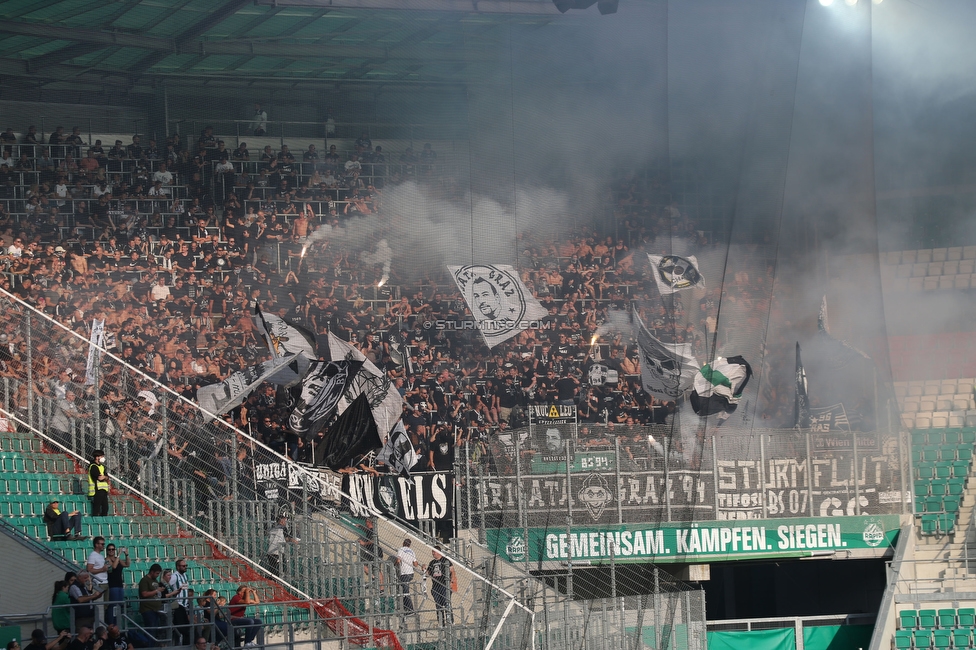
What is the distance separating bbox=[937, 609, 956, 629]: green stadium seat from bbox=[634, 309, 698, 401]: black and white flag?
3.33m

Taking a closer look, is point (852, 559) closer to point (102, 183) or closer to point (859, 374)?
point (859, 374)

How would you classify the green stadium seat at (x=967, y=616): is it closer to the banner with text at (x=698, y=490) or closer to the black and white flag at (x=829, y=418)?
the banner with text at (x=698, y=490)

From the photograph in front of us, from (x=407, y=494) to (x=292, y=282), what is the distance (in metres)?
3.48

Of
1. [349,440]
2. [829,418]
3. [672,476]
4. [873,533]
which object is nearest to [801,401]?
[829,418]

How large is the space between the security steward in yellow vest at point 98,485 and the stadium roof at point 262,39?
7.25m

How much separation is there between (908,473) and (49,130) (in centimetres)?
1058

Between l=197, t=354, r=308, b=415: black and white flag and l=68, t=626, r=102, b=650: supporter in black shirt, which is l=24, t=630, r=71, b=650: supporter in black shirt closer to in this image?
l=68, t=626, r=102, b=650: supporter in black shirt

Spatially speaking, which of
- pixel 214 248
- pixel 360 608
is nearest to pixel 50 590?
pixel 360 608

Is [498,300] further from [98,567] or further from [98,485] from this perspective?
[98,567]

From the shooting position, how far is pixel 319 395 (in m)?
12.7

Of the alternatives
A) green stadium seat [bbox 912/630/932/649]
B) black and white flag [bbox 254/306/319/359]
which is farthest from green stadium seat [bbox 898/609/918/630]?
black and white flag [bbox 254/306/319/359]

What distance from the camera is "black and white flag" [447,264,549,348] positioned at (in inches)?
560

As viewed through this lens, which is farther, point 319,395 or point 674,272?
point 674,272

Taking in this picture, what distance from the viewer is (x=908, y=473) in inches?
484
